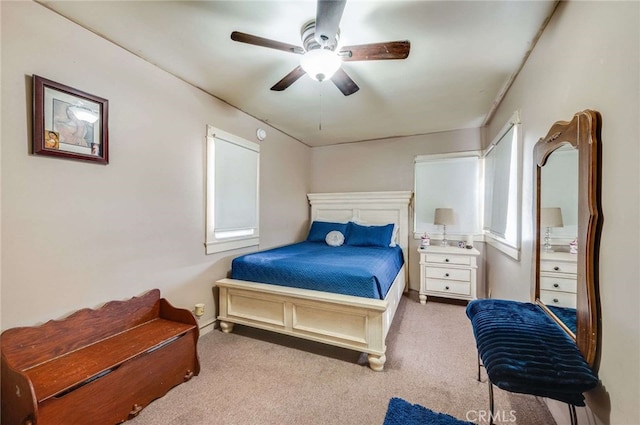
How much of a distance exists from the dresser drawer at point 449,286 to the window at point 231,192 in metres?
2.33

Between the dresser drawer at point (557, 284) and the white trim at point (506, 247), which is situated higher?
the white trim at point (506, 247)

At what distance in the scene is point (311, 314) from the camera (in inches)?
87.0

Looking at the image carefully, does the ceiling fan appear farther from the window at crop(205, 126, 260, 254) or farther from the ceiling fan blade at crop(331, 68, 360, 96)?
the window at crop(205, 126, 260, 254)

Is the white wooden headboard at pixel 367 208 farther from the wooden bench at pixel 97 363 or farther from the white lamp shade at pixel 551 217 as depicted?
the wooden bench at pixel 97 363

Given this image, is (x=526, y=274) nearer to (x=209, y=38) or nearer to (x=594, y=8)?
(x=594, y=8)

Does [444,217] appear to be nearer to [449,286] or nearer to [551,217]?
[449,286]

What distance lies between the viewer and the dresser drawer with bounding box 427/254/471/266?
10.5 ft

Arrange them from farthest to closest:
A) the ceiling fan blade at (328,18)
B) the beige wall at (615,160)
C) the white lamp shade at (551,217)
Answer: the white lamp shade at (551,217) → the ceiling fan blade at (328,18) → the beige wall at (615,160)

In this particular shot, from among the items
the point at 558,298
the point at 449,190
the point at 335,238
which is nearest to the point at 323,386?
the point at 558,298

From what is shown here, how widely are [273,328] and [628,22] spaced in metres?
2.74

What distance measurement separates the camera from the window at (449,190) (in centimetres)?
359

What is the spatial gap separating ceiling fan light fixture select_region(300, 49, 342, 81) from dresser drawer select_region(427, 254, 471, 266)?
268cm

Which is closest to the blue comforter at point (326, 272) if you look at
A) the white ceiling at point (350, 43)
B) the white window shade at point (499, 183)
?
the white window shade at point (499, 183)

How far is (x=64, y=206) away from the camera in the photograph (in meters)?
1.58
